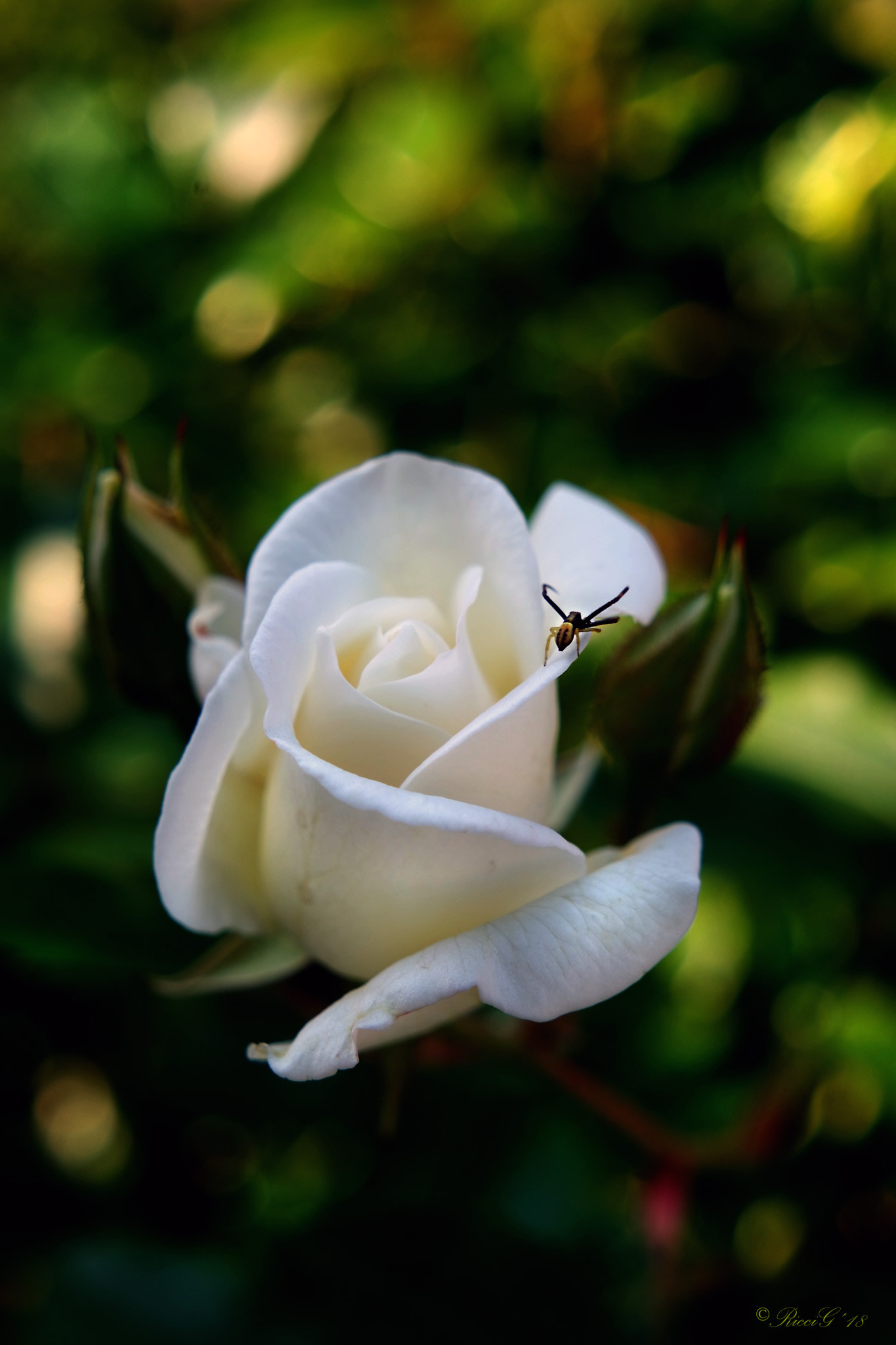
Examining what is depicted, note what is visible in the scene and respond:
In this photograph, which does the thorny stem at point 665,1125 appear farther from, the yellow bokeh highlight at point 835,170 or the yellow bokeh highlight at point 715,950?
the yellow bokeh highlight at point 835,170

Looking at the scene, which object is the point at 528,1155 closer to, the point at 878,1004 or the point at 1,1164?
the point at 878,1004

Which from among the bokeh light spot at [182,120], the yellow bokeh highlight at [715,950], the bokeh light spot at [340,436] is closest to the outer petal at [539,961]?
the yellow bokeh highlight at [715,950]

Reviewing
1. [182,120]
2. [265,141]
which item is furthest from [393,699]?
[182,120]

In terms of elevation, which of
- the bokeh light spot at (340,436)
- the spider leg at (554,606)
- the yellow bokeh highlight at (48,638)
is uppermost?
the spider leg at (554,606)

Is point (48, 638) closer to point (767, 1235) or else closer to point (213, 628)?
point (213, 628)

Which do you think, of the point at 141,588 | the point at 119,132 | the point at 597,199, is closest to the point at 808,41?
the point at 597,199

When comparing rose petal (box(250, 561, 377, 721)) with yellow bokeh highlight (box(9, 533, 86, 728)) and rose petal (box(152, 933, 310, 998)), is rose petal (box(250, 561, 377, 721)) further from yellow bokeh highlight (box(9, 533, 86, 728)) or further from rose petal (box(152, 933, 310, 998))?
yellow bokeh highlight (box(9, 533, 86, 728))
